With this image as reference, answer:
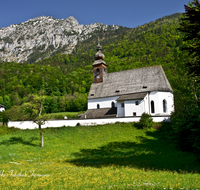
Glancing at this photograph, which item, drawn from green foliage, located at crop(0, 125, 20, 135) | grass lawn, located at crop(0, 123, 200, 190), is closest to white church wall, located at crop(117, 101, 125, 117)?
grass lawn, located at crop(0, 123, 200, 190)

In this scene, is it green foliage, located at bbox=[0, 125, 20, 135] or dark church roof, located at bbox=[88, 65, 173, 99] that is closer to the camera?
green foliage, located at bbox=[0, 125, 20, 135]

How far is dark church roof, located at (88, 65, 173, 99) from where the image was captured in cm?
3147

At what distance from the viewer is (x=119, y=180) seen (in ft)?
26.1

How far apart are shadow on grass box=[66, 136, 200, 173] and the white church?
29.4ft

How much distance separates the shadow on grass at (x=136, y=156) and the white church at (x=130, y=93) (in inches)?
353

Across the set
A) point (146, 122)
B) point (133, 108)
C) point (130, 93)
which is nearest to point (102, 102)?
point (130, 93)

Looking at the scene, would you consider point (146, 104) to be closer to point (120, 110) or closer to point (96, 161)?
point (120, 110)

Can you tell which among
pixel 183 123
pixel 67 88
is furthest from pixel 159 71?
pixel 67 88

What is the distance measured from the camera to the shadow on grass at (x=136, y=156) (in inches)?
483

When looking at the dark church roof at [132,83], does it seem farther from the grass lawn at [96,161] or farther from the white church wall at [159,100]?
the grass lawn at [96,161]

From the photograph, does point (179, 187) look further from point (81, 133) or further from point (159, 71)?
point (159, 71)

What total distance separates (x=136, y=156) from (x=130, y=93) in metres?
19.1

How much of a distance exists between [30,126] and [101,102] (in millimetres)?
14357

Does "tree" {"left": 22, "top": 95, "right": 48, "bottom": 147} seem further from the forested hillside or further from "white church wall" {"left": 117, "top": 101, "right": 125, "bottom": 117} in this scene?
the forested hillside
